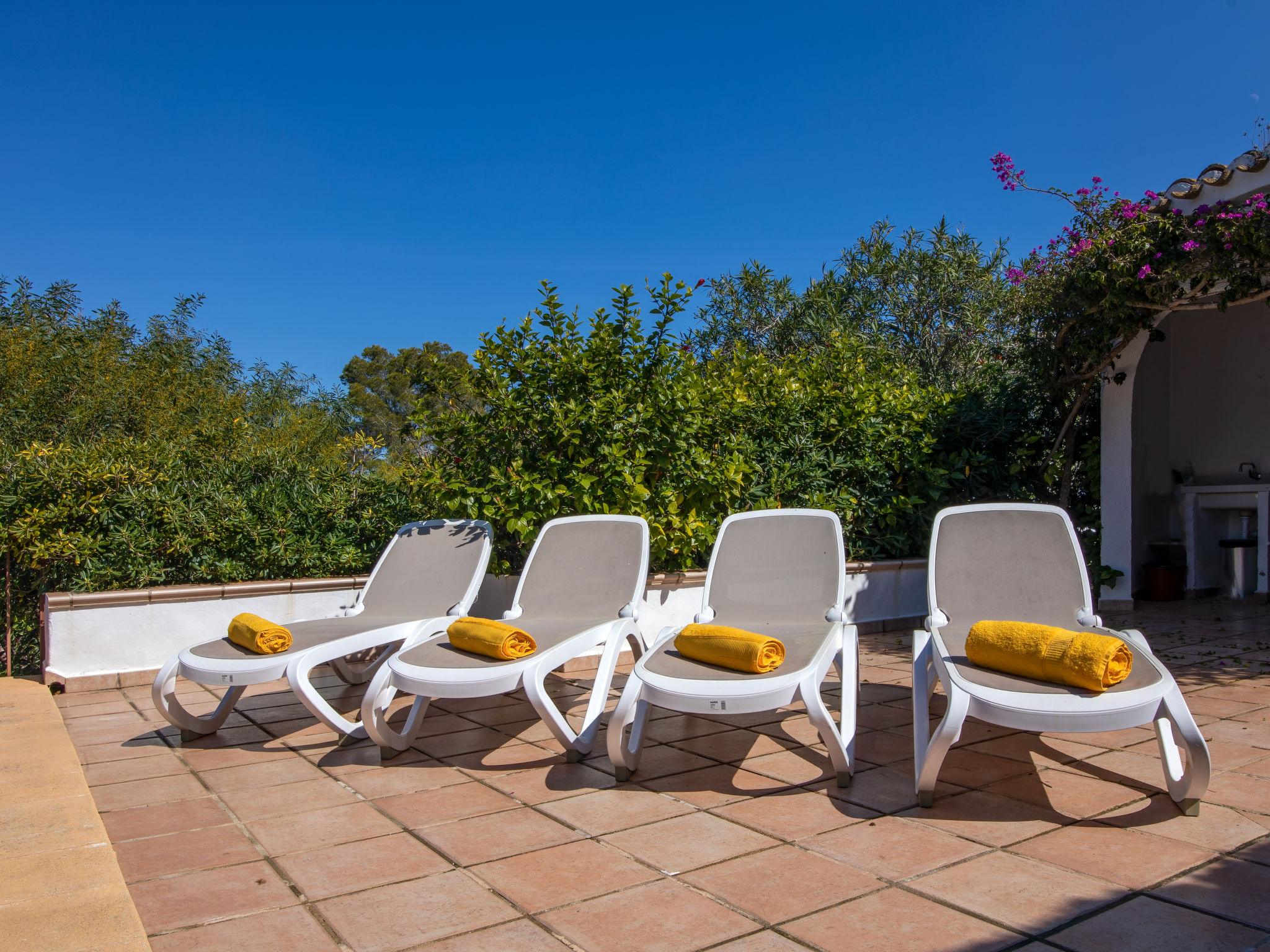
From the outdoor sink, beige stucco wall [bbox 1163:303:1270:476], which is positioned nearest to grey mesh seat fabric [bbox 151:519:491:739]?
the outdoor sink

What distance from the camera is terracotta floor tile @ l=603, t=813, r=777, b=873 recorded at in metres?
2.71

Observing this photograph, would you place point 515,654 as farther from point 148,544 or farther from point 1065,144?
point 1065,144

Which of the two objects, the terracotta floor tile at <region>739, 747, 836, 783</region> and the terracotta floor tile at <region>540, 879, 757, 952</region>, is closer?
the terracotta floor tile at <region>540, 879, 757, 952</region>

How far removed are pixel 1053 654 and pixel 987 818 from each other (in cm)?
62

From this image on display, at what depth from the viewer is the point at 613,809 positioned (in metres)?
3.21

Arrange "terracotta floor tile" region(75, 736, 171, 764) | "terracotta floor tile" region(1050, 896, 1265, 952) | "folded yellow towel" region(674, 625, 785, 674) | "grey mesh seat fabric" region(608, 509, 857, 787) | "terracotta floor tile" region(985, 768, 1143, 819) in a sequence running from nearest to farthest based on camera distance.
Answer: "terracotta floor tile" region(1050, 896, 1265, 952)
"terracotta floor tile" region(985, 768, 1143, 819)
"grey mesh seat fabric" region(608, 509, 857, 787)
"folded yellow towel" region(674, 625, 785, 674)
"terracotta floor tile" region(75, 736, 171, 764)

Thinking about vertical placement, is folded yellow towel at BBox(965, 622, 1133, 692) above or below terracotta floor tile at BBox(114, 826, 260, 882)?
above

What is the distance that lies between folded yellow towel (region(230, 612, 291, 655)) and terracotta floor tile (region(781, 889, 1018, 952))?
113 inches

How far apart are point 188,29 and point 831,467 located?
10.8 m

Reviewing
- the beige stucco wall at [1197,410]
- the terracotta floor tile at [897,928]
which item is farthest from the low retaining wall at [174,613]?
the beige stucco wall at [1197,410]

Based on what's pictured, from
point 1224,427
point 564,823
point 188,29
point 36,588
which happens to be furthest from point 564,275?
point 188,29

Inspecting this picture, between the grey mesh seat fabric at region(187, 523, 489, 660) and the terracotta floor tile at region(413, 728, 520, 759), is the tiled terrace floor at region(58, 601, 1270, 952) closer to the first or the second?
the terracotta floor tile at region(413, 728, 520, 759)

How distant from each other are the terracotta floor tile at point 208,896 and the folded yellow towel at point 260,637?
1.55 m

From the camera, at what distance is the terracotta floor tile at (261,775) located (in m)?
3.61
